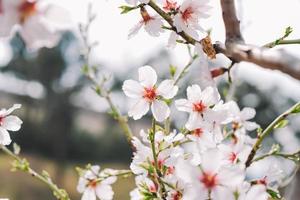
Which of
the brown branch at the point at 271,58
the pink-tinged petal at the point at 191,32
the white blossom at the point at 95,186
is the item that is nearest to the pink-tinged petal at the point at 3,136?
the white blossom at the point at 95,186

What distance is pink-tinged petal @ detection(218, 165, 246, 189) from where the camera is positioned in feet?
2.20

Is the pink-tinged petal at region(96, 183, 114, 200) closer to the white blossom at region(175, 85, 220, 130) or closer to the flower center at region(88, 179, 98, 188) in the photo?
the flower center at region(88, 179, 98, 188)

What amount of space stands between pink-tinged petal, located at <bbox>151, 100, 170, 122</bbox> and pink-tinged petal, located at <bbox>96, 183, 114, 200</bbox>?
0.30m

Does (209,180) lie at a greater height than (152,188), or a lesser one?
lesser

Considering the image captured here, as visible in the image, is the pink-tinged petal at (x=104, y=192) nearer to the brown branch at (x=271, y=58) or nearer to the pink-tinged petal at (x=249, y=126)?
the pink-tinged petal at (x=249, y=126)

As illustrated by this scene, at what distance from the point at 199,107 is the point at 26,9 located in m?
0.53

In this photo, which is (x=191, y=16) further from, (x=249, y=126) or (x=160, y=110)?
(x=249, y=126)

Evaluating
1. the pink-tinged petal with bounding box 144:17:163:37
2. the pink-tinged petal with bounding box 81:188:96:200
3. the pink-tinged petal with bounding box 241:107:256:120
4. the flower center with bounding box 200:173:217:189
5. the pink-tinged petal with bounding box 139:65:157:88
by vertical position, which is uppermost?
the pink-tinged petal with bounding box 241:107:256:120

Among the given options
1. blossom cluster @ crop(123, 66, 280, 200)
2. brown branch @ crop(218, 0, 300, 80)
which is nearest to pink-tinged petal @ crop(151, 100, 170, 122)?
blossom cluster @ crop(123, 66, 280, 200)

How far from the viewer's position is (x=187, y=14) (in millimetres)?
769

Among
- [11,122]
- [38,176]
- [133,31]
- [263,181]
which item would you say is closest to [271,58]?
[133,31]

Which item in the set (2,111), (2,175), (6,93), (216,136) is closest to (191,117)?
(216,136)

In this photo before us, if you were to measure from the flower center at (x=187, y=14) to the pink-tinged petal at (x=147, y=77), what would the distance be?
16cm

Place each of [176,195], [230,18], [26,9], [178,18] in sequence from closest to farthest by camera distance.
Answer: [26,9] < [230,18] < [178,18] < [176,195]
